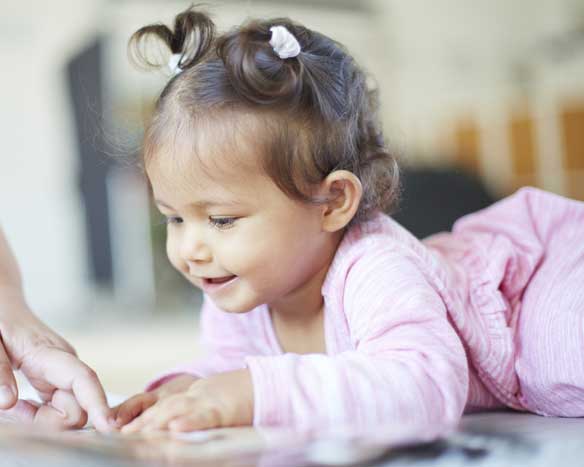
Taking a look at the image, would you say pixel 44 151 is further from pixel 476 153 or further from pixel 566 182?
pixel 566 182

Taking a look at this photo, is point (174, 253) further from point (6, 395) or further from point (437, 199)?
point (437, 199)

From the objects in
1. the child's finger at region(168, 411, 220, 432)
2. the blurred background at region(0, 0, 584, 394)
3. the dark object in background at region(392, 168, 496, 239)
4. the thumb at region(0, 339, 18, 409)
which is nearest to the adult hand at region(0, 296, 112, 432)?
the thumb at region(0, 339, 18, 409)

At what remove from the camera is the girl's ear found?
0.94 meters

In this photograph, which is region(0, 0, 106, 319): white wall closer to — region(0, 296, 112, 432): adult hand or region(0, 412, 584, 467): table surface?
region(0, 296, 112, 432): adult hand

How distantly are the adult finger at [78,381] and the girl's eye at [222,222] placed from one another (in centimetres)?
19

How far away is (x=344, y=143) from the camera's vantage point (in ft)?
3.07

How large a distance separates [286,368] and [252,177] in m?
0.23

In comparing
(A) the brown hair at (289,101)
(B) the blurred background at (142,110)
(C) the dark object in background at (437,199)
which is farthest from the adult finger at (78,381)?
(B) the blurred background at (142,110)

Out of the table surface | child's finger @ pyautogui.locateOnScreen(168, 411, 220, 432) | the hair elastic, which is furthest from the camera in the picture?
the hair elastic

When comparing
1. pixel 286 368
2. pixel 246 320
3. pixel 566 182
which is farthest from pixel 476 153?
pixel 286 368

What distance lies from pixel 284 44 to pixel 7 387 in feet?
1.48

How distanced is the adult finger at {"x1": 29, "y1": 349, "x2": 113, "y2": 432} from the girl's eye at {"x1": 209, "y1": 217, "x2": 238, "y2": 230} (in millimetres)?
193

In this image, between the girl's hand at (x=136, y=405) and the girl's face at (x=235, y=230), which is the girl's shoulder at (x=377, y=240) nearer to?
the girl's face at (x=235, y=230)

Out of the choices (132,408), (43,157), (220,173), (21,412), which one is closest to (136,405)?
(132,408)
